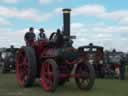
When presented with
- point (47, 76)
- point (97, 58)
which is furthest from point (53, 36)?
point (97, 58)

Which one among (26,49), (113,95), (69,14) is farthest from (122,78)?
(113,95)

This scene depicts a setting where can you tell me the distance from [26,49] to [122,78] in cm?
641

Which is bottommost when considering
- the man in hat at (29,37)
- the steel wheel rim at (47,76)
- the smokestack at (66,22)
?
the steel wheel rim at (47,76)

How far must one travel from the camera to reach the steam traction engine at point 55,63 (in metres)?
13.0

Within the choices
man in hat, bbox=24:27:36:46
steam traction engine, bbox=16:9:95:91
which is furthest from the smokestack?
man in hat, bbox=24:27:36:46

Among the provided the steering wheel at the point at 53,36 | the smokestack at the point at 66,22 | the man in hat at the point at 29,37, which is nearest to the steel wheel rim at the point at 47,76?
the steering wheel at the point at 53,36

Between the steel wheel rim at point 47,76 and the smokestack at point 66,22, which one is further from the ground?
the smokestack at point 66,22

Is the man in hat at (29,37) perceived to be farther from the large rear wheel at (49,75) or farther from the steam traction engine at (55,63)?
the large rear wheel at (49,75)

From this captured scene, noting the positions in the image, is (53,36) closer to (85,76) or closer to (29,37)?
(29,37)

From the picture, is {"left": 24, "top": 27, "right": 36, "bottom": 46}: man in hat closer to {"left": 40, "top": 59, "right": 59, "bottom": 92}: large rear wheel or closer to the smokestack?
the smokestack

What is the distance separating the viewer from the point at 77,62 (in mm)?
13297

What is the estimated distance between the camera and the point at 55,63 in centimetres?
1271

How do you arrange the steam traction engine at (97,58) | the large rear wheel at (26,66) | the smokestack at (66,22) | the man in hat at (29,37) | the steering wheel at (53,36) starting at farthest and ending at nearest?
the steam traction engine at (97,58)
the man in hat at (29,37)
the smokestack at (66,22)
the large rear wheel at (26,66)
the steering wheel at (53,36)

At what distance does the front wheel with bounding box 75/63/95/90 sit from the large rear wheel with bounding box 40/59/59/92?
970mm
